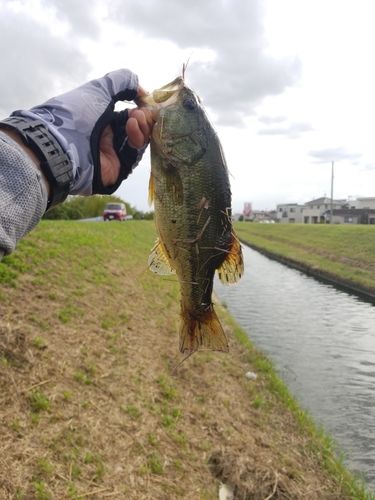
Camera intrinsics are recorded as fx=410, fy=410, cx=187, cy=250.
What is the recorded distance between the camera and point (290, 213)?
337 ft

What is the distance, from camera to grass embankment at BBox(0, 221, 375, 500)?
4172mm

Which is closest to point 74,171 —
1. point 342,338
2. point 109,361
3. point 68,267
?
point 109,361

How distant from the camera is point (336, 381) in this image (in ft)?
31.2

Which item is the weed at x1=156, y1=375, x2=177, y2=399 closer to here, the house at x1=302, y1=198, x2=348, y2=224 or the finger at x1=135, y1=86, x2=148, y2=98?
the finger at x1=135, y1=86, x2=148, y2=98

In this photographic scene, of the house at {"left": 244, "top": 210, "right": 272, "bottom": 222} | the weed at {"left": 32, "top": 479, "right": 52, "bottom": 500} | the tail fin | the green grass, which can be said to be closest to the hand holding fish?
the tail fin

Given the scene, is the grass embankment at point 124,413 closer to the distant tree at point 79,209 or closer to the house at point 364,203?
the distant tree at point 79,209

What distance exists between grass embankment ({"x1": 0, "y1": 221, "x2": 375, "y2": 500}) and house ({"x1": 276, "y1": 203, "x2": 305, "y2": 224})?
95.1 m

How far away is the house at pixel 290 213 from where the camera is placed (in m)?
100

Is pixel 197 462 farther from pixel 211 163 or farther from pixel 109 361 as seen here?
pixel 211 163

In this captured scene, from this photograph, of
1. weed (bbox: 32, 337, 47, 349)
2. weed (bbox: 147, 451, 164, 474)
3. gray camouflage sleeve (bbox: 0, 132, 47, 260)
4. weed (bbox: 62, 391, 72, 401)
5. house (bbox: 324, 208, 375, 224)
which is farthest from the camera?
house (bbox: 324, 208, 375, 224)

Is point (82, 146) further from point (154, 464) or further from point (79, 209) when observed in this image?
point (79, 209)

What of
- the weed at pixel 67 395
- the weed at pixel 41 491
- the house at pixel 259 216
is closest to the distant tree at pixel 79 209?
the weed at pixel 67 395

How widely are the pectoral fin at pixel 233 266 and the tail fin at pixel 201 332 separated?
212 millimetres

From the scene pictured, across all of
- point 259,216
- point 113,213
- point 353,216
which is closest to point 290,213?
point 259,216
